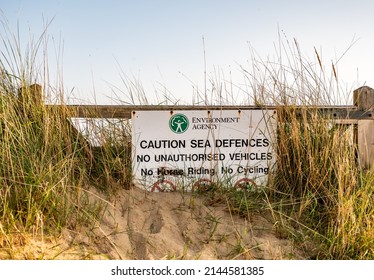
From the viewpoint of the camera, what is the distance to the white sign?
4980 mm

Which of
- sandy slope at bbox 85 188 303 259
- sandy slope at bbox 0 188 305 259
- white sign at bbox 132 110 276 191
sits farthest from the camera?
white sign at bbox 132 110 276 191

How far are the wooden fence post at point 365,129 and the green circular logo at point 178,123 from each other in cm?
185

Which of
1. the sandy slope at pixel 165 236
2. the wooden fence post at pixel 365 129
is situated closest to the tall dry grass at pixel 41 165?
the sandy slope at pixel 165 236

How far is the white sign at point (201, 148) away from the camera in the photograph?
16.3ft

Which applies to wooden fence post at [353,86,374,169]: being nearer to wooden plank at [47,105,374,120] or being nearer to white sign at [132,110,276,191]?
wooden plank at [47,105,374,120]

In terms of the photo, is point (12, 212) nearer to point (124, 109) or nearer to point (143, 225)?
point (143, 225)

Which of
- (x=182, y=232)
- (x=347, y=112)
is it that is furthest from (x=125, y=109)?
(x=347, y=112)

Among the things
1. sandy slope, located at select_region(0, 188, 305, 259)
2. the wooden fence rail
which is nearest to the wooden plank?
the wooden fence rail

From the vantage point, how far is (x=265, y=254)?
3.86m

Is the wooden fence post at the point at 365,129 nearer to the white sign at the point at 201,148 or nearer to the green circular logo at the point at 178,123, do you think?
the white sign at the point at 201,148

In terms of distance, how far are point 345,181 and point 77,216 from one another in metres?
2.34

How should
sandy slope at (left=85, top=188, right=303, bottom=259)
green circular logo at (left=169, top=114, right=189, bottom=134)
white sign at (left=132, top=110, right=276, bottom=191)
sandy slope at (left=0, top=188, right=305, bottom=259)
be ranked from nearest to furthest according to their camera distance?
sandy slope at (left=0, top=188, right=305, bottom=259) < sandy slope at (left=85, top=188, right=303, bottom=259) < white sign at (left=132, top=110, right=276, bottom=191) < green circular logo at (left=169, top=114, right=189, bottom=134)

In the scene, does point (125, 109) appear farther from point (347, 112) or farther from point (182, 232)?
point (347, 112)

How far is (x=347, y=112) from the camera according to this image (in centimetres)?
518
